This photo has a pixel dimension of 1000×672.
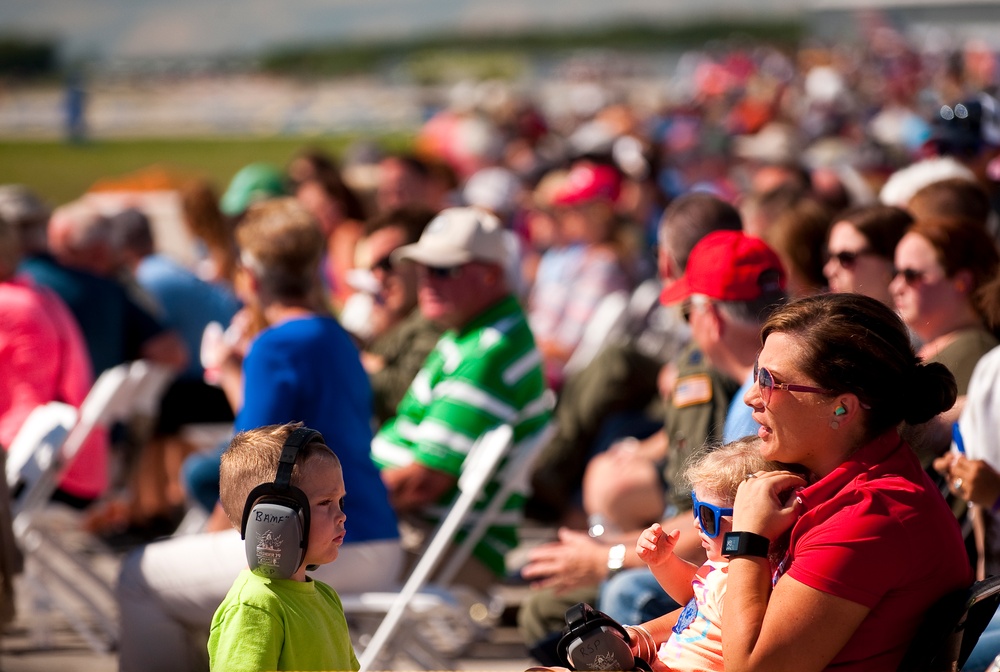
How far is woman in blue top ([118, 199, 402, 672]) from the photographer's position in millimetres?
3482

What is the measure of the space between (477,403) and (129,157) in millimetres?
36910

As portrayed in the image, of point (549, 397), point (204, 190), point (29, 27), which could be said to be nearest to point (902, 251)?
point (549, 397)

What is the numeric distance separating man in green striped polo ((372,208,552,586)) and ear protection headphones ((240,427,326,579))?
1.88m

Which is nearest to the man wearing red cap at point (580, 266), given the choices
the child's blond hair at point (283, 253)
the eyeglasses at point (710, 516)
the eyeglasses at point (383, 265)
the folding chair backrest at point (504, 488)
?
the eyeglasses at point (383, 265)

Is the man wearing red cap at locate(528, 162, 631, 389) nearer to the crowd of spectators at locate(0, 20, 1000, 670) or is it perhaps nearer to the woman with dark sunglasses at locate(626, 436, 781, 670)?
the crowd of spectators at locate(0, 20, 1000, 670)

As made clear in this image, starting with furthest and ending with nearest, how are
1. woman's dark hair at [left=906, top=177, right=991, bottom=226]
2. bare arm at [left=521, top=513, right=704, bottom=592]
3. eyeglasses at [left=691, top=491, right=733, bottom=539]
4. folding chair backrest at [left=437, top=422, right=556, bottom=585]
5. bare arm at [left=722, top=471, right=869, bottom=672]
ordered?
woman's dark hair at [left=906, top=177, right=991, bottom=226] < folding chair backrest at [left=437, top=422, right=556, bottom=585] < bare arm at [left=521, top=513, right=704, bottom=592] < eyeglasses at [left=691, top=491, right=733, bottom=539] < bare arm at [left=722, top=471, right=869, bottom=672]

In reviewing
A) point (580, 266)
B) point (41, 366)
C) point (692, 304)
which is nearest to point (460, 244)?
point (692, 304)

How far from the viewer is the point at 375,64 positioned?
94750 millimetres

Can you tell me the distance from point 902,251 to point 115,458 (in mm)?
4368

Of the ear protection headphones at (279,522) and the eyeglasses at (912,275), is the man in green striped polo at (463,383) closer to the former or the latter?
the eyeglasses at (912,275)

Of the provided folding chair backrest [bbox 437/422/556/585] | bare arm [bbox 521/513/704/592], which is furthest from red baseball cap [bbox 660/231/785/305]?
folding chair backrest [bbox 437/422/556/585]

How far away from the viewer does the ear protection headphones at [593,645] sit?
2.37 meters

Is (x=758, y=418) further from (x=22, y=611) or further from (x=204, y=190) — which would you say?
(x=204, y=190)

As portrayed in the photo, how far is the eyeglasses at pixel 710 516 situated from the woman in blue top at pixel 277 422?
57.5 inches
